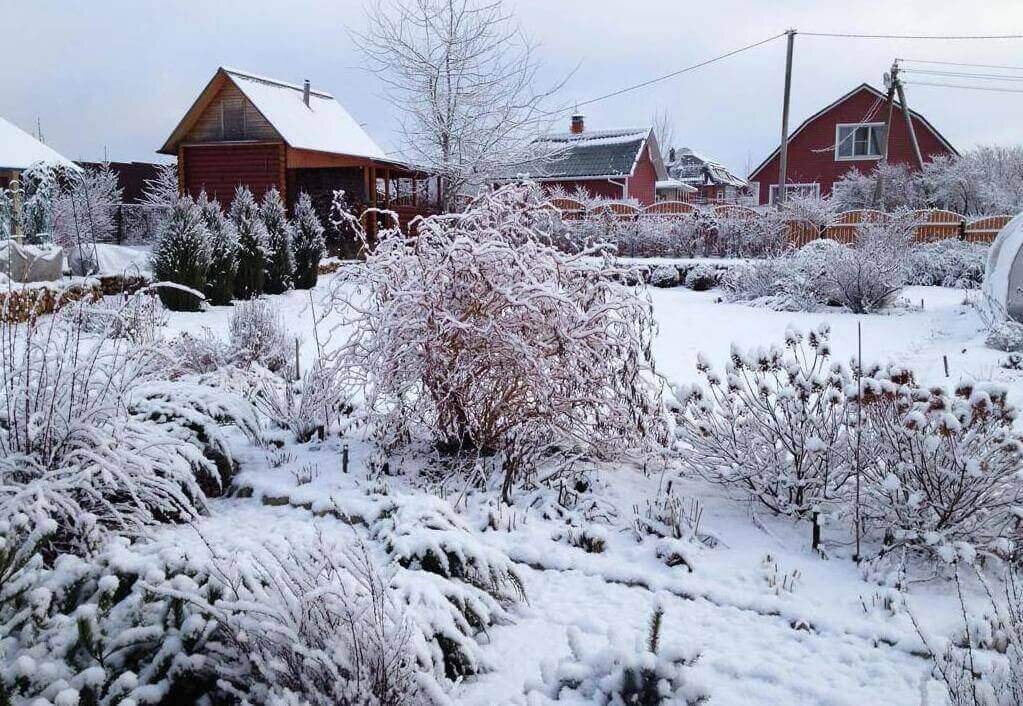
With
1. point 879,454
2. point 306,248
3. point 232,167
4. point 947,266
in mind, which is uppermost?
point 232,167

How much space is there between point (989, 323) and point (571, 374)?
6.91 m

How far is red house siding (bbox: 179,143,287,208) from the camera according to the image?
21.0 meters

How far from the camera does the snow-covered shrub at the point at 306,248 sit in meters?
14.2

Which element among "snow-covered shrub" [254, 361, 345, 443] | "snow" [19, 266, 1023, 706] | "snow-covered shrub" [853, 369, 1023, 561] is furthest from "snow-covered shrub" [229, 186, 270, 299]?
"snow-covered shrub" [853, 369, 1023, 561]

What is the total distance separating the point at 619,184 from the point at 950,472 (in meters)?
28.8

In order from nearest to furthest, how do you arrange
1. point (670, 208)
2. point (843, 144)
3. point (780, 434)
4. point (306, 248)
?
point (780, 434) < point (306, 248) < point (670, 208) < point (843, 144)

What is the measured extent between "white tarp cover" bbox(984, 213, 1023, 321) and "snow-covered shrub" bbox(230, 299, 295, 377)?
7400mm

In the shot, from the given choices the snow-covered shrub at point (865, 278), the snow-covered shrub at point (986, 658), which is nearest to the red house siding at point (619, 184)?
the snow-covered shrub at point (865, 278)

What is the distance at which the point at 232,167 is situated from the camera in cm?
2123

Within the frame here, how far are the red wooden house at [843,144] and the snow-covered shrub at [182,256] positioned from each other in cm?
2493

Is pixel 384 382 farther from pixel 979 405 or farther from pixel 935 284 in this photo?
pixel 935 284

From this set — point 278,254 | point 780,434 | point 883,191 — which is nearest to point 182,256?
point 278,254

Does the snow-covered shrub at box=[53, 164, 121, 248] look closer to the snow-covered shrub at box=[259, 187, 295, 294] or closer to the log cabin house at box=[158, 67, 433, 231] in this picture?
the log cabin house at box=[158, 67, 433, 231]

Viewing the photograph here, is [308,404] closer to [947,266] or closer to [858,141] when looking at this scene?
[947,266]
